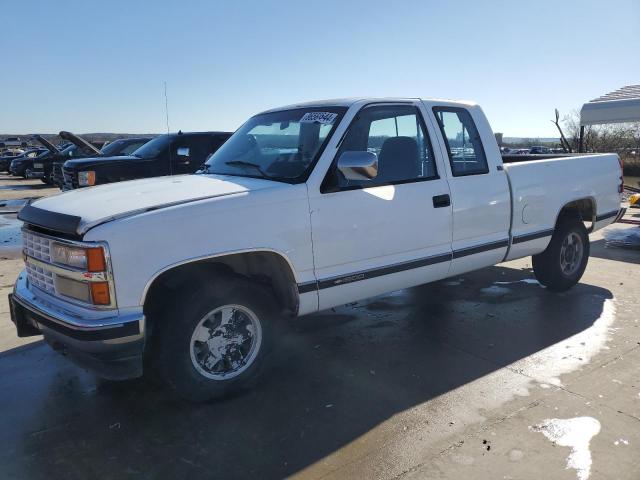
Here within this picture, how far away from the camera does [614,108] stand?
12.9 metres

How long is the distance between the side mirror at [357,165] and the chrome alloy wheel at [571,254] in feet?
11.0

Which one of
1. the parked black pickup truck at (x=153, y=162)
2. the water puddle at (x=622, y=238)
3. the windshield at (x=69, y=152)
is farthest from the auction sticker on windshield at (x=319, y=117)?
the windshield at (x=69, y=152)

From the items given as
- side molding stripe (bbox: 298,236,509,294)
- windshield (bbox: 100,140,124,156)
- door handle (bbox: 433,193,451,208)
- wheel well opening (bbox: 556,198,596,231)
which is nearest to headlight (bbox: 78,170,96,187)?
windshield (bbox: 100,140,124,156)

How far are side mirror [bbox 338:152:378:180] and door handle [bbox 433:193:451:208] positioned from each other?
3.06 feet

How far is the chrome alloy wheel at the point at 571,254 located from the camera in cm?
591

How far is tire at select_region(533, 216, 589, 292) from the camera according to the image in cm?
579

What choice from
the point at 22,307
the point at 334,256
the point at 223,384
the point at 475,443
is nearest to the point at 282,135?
the point at 334,256

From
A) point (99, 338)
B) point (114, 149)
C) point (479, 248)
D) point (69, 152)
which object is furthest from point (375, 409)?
point (69, 152)

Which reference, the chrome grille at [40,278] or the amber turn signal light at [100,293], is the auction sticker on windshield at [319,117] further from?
the chrome grille at [40,278]

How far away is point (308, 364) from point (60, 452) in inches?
72.1

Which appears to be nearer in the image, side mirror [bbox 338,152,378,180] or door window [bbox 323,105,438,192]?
side mirror [bbox 338,152,378,180]

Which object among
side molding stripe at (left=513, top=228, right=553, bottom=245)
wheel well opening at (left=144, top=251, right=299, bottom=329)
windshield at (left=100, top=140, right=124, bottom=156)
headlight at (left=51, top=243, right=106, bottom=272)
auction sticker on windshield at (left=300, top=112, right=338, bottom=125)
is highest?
windshield at (left=100, top=140, right=124, bottom=156)

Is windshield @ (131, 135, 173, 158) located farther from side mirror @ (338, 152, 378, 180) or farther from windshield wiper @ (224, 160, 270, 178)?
side mirror @ (338, 152, 378, 180)

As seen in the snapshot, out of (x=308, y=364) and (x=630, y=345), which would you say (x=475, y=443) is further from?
(x=630, y=345)
